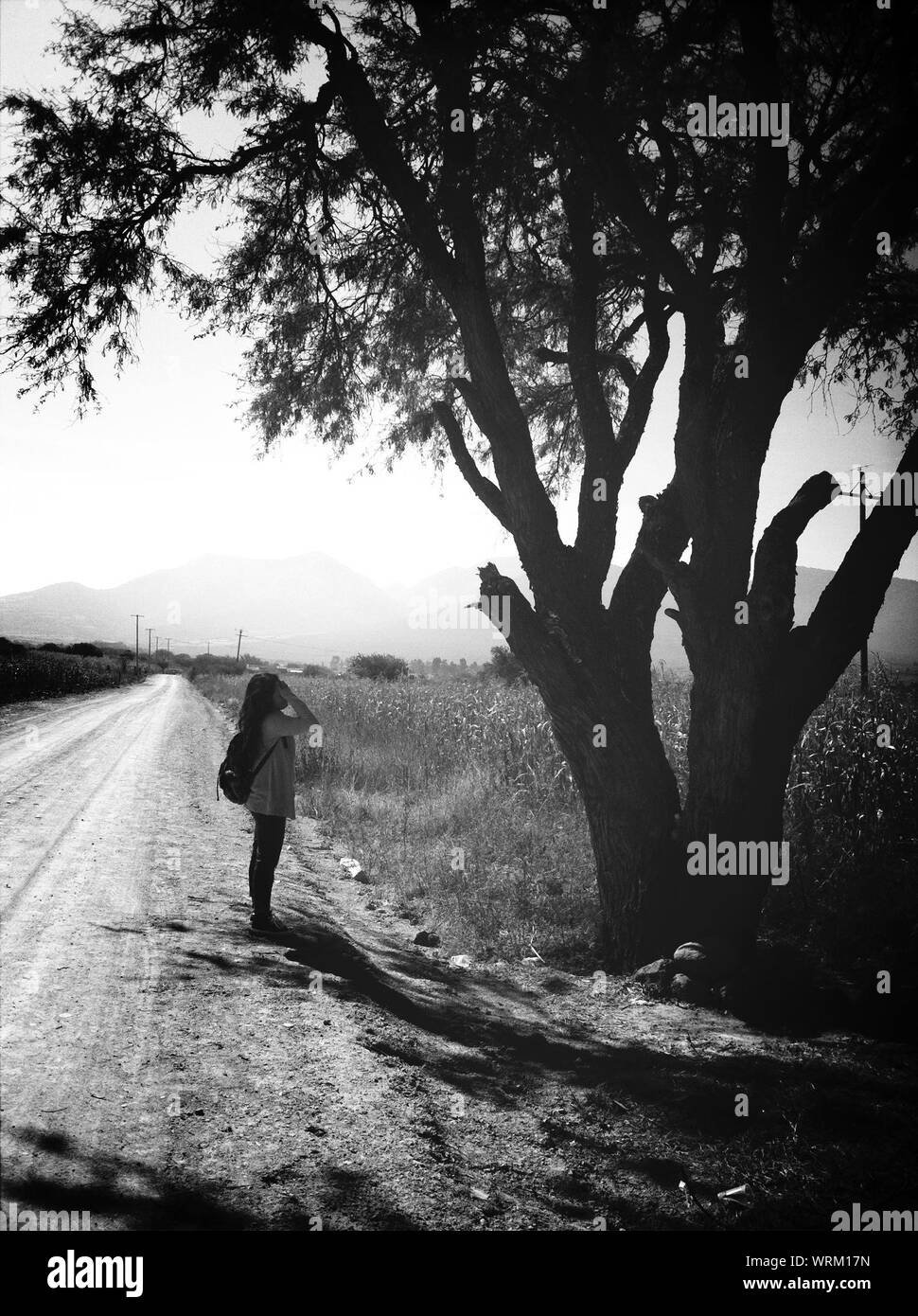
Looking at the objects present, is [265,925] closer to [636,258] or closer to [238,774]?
[238,774]

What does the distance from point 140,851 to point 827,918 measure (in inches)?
293

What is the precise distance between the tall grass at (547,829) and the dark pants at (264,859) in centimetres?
178

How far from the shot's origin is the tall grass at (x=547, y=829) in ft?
23.6

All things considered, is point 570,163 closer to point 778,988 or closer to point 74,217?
point 74,217

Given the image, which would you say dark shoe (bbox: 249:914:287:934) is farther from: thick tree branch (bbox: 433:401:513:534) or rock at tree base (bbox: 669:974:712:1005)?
thick tree branch (bbox: 433:401:513:534)

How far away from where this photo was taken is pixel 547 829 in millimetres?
10008

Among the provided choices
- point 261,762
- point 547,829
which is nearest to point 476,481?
point 261,762

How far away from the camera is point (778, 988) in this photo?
5.78 meters

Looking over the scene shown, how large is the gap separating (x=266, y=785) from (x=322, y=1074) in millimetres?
2890

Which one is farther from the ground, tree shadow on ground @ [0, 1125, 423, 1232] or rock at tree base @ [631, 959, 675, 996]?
tree shadow on ground @ [0, 1125, 423, 1232]

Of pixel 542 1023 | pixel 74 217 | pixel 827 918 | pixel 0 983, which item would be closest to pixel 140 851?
pixel 0 983

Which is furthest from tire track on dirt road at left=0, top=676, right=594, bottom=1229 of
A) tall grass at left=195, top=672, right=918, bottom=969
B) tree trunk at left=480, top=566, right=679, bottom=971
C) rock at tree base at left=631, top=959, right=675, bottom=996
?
tree trunk at left=480, top=566, right=679, bottom=971

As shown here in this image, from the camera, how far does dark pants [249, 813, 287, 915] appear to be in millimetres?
6641

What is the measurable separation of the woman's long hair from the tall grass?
2.61 metres
